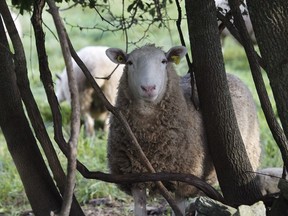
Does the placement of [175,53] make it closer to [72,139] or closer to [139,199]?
[139,199]

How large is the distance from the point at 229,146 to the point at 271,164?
3278mm

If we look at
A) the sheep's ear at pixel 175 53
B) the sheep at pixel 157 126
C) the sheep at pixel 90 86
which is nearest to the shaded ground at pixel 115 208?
the sheep at pixel 157 126

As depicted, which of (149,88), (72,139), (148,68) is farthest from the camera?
(148,68)

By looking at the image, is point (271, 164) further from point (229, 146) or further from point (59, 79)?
point (59, 79)

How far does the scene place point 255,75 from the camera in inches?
172

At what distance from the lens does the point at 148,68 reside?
485 centimetres

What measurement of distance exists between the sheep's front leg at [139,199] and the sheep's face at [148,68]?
1.98 feet

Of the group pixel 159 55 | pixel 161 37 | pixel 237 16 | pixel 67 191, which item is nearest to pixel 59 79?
pixel 161 37

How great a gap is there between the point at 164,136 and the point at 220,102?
58cm

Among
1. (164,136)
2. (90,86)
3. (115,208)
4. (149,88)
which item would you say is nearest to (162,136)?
(164,136)

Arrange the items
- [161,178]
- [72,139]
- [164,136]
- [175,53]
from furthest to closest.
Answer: [175,53] < [164,136] < [161,178] < [72,139]

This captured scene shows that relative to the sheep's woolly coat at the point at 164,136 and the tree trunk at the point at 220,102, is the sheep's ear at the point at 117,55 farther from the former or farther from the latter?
the tree trunk at the point at 220,102

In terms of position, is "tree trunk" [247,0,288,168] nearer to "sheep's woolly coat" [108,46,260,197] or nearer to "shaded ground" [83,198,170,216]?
"sheep's woolly coat" [108,46,260,197]

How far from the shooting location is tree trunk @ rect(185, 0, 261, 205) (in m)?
4.48
